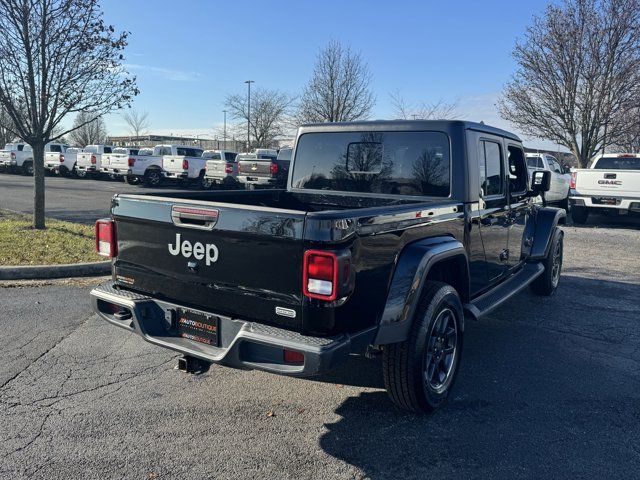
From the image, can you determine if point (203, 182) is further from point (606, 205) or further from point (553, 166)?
point (606, 205)

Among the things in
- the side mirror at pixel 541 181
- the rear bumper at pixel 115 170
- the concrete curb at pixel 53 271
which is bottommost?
the concrete curb at pixel 53 271

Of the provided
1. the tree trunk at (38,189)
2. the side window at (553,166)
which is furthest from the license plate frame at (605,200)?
the tree trunk at (38,189)

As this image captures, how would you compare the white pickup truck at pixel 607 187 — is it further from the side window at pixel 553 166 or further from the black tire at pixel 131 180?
the black tire at pixel 131 180

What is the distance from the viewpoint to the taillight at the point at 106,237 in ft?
12.2

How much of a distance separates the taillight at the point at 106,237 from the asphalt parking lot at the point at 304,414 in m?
1.00

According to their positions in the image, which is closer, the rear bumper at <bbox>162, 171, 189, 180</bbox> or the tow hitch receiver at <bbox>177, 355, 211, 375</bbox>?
the tow hitch receiver at <bbox>177, 355, 211, 375</bbox>

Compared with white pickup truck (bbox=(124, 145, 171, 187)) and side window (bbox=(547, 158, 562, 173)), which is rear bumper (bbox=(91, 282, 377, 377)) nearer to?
side window (bbox=(547, 158, 562, 173))

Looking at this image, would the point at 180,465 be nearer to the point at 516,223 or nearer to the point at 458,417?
the point at 458,417

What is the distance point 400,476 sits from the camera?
2.91m

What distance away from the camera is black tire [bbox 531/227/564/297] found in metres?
6.45

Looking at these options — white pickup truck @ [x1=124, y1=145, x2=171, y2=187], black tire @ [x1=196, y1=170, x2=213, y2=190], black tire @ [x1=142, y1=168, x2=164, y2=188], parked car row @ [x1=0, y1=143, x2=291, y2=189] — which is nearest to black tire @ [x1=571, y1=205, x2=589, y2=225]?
parked car row @ [x1=0, y1=143, x2=291, y2=189]

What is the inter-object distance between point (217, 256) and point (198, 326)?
47cm

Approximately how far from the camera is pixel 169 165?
984 inches

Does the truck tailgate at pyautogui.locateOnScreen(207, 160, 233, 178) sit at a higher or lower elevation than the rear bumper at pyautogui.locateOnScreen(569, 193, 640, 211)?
higher
